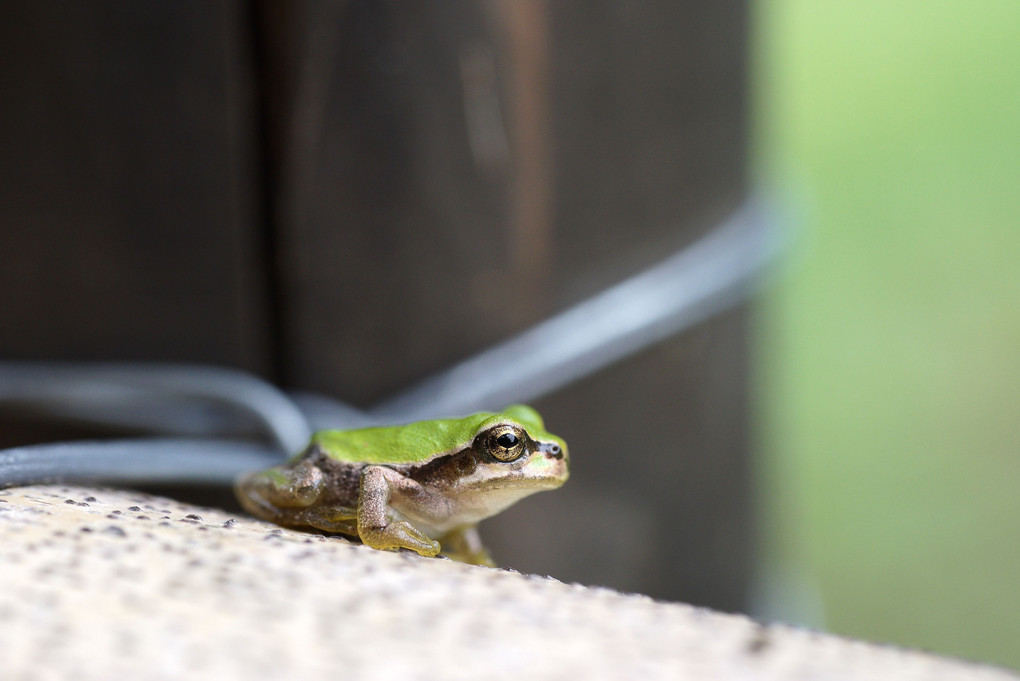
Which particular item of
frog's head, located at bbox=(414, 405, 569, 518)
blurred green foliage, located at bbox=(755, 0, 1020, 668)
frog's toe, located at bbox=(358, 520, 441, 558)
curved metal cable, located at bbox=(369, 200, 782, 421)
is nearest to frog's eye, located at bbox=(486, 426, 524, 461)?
frog's head, located at bbox=(414, 405, 569, 518)

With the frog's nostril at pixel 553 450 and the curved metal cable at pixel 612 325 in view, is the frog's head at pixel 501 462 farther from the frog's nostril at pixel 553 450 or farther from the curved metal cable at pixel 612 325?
the curved metal cable at pixel 612 325

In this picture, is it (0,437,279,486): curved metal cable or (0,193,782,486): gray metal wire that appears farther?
(0,193,782,486): gray metal wire

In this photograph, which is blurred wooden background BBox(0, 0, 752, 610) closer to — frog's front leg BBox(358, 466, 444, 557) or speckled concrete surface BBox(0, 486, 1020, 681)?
frog's front leg BBox(358, 466, 444, 557)

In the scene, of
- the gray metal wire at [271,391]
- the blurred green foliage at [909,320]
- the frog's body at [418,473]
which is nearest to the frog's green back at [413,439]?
the frog's body at [418,473]

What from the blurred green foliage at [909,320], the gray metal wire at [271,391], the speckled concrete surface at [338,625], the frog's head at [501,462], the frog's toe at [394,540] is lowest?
the speckled concrete surface at [338,625]

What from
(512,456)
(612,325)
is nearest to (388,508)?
(512,456)

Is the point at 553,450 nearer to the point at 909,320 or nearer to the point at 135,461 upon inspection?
the point at 135,461

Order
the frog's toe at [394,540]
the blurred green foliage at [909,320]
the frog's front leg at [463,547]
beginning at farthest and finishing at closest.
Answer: the blurred green foliage at [909,320], the frog's front leg at [463,547], the frog's toe at [394,540]
